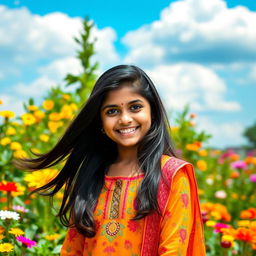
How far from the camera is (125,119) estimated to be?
192 centimetres

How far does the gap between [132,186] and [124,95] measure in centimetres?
38

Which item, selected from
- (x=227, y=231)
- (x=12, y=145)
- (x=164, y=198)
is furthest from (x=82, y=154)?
(x=12, y=145)

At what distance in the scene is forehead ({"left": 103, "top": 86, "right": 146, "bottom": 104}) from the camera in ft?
6.40

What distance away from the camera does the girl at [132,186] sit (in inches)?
72.8

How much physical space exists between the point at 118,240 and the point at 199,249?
1.19ft

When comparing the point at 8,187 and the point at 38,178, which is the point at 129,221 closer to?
the point at 8,187

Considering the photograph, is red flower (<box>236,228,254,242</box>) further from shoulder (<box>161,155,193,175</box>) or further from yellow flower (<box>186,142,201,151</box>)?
yellow flower (<box>186,142,201,151</box>)

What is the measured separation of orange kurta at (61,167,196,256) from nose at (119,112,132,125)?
0.79 ft

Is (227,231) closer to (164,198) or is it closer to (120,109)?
(164,198)

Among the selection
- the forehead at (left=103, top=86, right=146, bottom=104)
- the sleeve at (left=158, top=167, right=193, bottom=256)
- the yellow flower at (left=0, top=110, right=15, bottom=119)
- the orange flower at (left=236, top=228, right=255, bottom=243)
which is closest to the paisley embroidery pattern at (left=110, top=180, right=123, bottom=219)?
the sleeve at (left=158, top=167, right=193, bottom=256)

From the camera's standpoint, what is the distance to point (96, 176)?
2146 mm

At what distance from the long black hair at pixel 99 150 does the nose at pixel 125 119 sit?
12 centimetres

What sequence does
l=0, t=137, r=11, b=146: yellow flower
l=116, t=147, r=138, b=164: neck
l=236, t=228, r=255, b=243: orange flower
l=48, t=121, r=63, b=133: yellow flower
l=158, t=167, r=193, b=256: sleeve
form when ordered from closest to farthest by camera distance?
1. l=158, t=167, r=193, b=256: sleeve
2. l=116, t=147, r=138, b=164: neck
3. l=236, t=228, r=255, b=243: orange flower
4. l=0, t=137, r=11, b=146: yellow flower
5. l=48, t=121, r=63, b=133: yellow flower

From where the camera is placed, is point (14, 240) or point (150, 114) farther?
point (14, 240)
